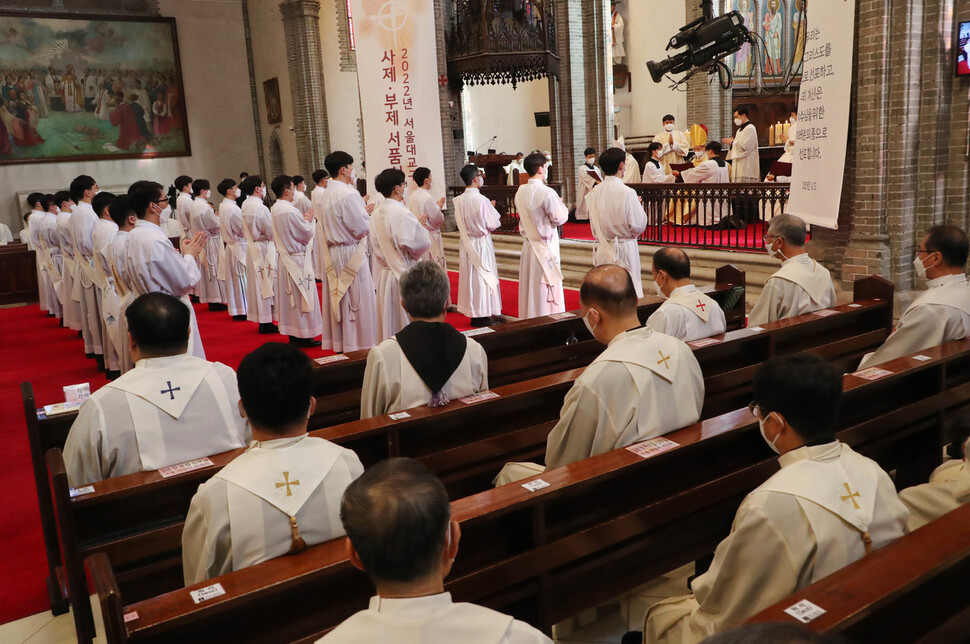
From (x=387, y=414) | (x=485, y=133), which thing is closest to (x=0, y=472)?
(x=387, y=414)

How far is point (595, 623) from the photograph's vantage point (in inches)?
117

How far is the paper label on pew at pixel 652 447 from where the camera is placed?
2609 mm

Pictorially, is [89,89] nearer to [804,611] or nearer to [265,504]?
[265,504]

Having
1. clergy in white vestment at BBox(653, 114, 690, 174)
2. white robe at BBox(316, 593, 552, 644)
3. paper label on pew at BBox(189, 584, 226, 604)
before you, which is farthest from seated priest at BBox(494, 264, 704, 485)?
clergy in white vestment at BBox(653, 114, 690, 174)

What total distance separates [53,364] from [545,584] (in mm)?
7768

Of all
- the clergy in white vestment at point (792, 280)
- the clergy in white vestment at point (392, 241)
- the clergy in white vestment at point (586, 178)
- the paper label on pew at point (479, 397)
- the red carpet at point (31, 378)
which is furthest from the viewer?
the clergy in white vestment at point (586, 178)

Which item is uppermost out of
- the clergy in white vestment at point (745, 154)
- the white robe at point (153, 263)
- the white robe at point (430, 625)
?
the clergy in white vestment at point (745, 154)

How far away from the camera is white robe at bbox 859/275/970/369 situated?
152 inches

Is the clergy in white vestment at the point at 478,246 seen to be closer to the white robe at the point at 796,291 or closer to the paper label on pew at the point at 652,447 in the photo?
the white robe at the point at 796,291

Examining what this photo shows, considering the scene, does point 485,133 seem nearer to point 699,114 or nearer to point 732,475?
point 699,114

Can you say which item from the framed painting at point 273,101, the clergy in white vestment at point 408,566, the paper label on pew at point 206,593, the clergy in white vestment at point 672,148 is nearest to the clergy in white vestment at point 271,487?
the paper label on pew at point 206,593

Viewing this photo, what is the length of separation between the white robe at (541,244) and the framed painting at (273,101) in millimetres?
13591

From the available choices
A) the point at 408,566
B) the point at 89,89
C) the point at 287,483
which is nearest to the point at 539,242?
the point at 287,483

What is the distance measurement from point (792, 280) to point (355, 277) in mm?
4216
